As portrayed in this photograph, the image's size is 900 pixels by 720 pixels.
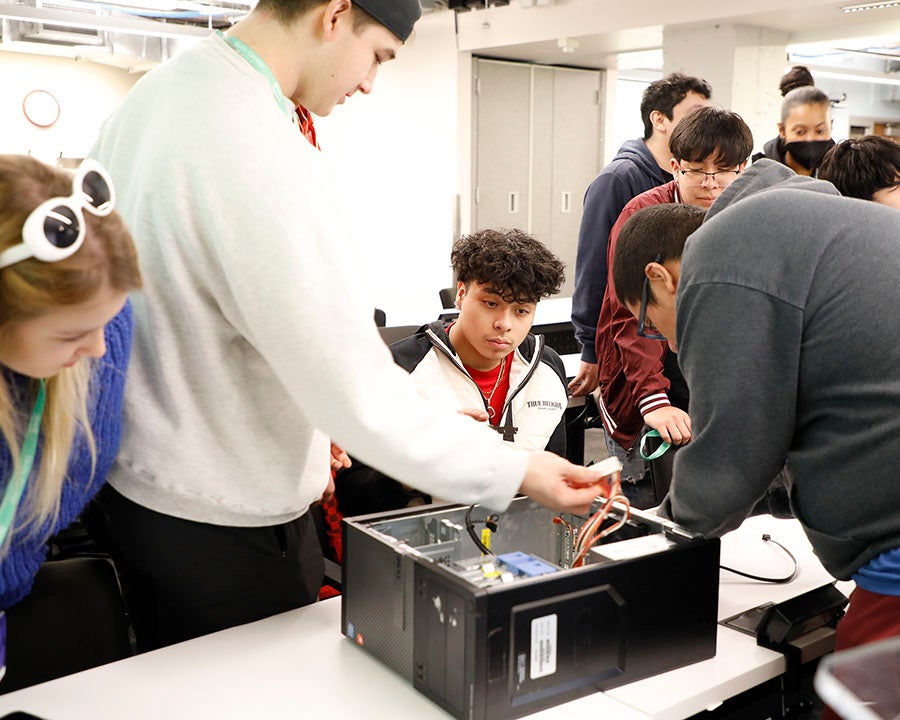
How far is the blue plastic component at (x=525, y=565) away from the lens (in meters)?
1.23

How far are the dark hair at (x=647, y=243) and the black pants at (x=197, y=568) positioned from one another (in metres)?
0.65

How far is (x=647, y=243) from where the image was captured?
1.51 metres

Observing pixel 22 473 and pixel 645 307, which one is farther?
pixel 645 307

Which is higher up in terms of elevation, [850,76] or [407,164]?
[850,76]

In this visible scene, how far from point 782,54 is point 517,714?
560 centimetres

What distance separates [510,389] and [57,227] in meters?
1.37

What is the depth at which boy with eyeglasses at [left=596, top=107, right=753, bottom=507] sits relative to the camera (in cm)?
222

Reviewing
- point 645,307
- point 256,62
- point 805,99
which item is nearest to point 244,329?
point 256,62

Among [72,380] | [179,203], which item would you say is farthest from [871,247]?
[72,380]

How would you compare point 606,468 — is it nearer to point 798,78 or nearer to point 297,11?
point 297,11

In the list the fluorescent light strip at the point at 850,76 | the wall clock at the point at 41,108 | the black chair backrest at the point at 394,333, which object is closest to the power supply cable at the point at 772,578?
the black chair backrest at the point at 394,333

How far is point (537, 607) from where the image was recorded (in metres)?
1.15

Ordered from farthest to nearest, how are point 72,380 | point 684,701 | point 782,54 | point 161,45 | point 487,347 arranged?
point 161,45
point 782,54
point 487,347
point 684,701
point 72,380

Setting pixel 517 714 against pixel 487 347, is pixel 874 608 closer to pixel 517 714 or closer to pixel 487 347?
pixel 517 714
